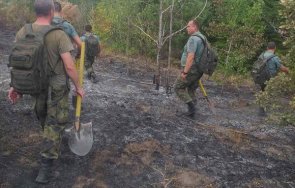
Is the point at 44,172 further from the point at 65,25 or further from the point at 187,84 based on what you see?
the point at 187,84

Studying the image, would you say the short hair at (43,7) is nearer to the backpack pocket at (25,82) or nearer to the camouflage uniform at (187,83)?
the backpack pocket at (25,82)

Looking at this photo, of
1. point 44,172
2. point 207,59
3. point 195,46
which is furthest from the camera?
point 207,59

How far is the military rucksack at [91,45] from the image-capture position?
10664mm

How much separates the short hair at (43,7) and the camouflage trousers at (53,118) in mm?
970

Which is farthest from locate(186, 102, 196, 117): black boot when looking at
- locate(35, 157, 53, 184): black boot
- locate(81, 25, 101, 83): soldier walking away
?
locate(35, 157, 53, 184): black boot

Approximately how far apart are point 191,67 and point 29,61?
161 inches

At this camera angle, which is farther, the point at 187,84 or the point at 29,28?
the point at 187,84

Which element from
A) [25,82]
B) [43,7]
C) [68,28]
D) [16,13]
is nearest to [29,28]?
[43,7]

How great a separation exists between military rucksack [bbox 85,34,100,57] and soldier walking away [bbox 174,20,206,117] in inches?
139

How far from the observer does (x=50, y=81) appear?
478cm

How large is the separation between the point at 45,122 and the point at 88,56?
6088 mm

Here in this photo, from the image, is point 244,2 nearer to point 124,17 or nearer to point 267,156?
point 124,17

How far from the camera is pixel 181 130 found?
7.46 metres

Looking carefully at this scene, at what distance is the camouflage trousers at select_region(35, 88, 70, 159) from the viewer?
15.9 feet
